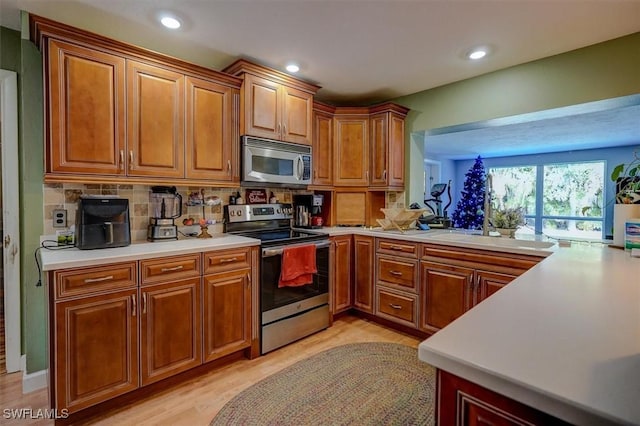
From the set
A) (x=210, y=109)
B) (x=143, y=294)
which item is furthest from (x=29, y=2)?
(x=143, y=294)

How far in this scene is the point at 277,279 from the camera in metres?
2.56

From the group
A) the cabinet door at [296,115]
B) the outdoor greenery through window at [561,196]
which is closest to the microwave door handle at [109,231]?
the cabinet door at [296,115]

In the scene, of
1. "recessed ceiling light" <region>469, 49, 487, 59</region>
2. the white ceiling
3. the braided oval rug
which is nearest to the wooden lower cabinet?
the braided oval rug

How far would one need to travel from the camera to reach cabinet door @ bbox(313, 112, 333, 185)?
337 centimetres

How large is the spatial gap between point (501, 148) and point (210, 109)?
631 cm

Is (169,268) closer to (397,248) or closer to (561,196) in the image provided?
(397,248)

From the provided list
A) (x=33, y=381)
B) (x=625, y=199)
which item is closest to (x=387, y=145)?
(x=625, y=199)

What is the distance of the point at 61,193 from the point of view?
82.4 inches

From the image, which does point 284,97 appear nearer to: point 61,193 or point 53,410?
point 61,193

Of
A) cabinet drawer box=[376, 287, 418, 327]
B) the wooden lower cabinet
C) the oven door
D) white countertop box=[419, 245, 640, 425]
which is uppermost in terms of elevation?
white countertop box=[419, 245, 640, 425]

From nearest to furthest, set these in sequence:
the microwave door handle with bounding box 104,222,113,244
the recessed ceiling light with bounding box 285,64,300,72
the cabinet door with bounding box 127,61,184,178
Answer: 1. the microwave door handle with bounding box 104,222,113,244
2. the cabinet door with bounding box 127,61,184,178
3. the recessed ceiling light with bounding box 285,64,300,72

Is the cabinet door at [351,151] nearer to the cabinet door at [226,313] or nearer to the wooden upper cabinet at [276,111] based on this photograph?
the wooden upper cabinet at [276,111]

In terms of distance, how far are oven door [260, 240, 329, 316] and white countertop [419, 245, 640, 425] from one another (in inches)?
68.2

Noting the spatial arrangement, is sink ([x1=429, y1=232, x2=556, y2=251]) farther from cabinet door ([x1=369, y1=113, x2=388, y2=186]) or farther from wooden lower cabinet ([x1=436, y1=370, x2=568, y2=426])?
wooden lower cabinet ([x1=436, y1=370, x2=568, y2=426])
